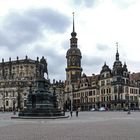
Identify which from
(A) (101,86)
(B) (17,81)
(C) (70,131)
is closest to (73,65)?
(A) (101,86)

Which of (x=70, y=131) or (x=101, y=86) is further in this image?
(x=101, y=86)

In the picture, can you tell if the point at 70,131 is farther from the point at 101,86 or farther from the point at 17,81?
the point at 17,81

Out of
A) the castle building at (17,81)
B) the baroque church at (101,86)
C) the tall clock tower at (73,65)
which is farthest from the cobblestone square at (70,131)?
the tall clock tower at (73,65)

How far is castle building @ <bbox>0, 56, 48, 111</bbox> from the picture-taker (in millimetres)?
137750

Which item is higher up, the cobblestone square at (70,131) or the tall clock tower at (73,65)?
the tall clock tower at (73,65)

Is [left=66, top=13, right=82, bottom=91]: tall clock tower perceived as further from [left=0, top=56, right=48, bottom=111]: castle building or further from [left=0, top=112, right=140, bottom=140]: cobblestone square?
[left=0, top=112, right=140, bottom=140]: cobblestone square

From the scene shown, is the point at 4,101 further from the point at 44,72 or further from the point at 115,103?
the point at 44,72

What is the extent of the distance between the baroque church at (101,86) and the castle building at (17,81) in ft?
48.1

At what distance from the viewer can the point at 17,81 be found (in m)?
141

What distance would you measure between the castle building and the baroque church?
1467 centimetres

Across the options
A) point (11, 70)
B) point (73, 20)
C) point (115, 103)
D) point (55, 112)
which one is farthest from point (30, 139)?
point (73, 20)

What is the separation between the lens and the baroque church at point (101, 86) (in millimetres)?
116438

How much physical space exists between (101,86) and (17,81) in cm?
3506

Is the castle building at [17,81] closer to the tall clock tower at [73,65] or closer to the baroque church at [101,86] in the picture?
the tall clock tower at [73,65]
